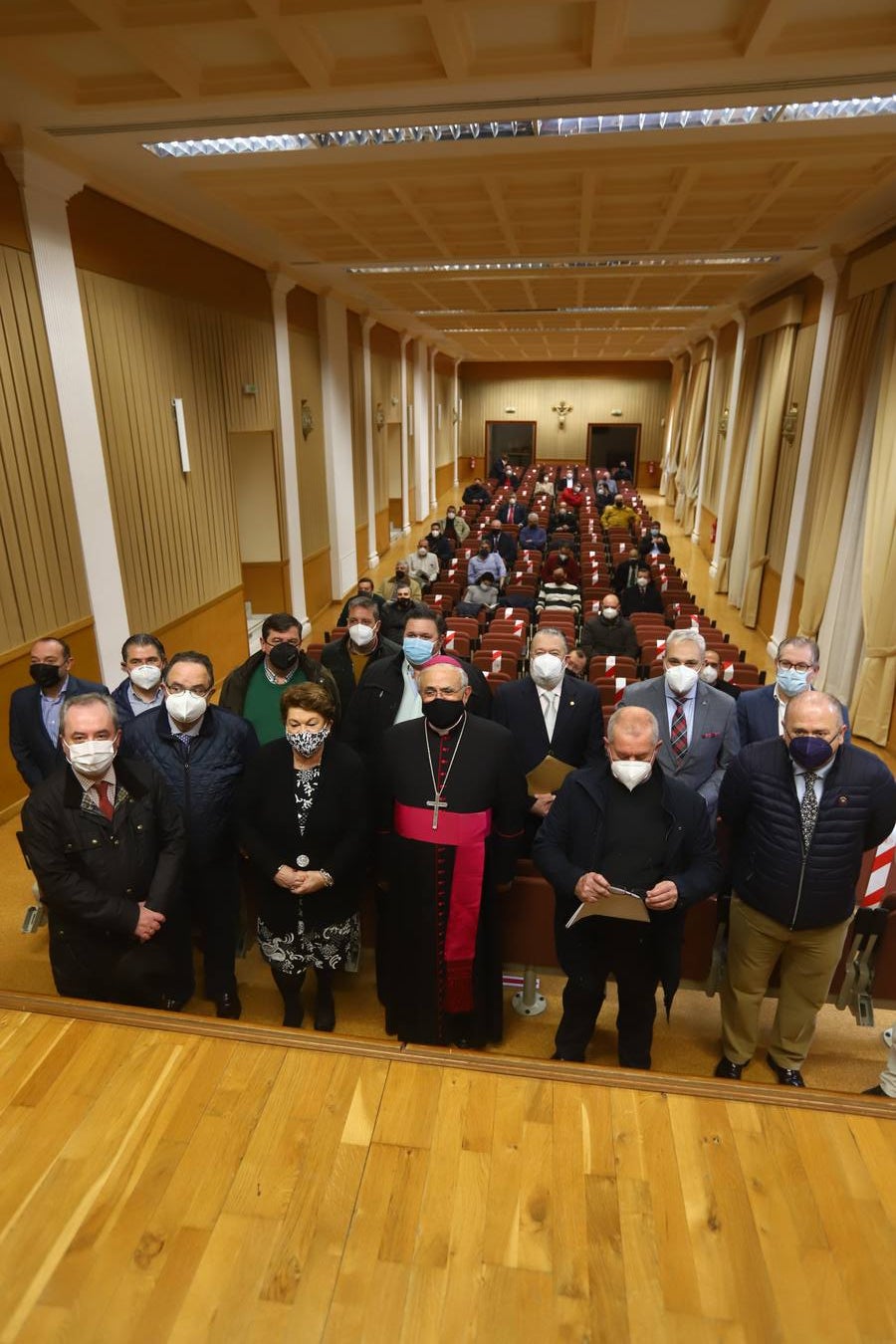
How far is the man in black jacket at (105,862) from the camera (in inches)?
102

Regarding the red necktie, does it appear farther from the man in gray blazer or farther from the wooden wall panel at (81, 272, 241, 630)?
the wooden wall panel at (81, 272, 241, 630)

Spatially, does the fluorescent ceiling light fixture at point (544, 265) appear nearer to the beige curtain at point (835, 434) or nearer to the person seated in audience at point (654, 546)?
the beige curtain at point (835, 434)

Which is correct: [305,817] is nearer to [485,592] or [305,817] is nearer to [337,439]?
[485,592]

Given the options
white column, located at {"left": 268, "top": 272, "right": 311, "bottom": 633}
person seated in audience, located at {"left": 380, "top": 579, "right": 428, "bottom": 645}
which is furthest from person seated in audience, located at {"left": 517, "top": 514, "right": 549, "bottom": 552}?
person seated in audience, located at {"left": 380, "top": 579, "right": 428, "bottom": 645}

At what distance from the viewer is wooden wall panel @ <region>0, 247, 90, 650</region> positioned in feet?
17.0

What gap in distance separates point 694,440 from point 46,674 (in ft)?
58.0

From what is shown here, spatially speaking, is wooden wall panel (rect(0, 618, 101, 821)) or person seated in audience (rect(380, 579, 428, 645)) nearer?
wooden wall panel (rect(0, 618, 101, 821))

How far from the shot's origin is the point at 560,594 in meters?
9.26

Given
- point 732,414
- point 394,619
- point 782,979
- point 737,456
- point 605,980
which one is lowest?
point 782,979

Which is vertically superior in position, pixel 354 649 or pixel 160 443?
pixel 160 443

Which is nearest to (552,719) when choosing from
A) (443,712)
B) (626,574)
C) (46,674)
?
(443,712)

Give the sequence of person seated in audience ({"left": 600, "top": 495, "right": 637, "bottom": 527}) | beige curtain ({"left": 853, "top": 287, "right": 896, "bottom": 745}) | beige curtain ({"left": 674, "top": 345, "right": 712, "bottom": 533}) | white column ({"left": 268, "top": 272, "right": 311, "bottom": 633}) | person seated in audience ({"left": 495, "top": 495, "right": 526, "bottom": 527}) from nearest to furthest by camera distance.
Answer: beige curtain ({"left": 853, "top": 287, "right": 896, "bottom": 745}), white column ({"left": 268, "top": 272, "right": 311, "bottom": 633}), person seated in audience ({"left": 600, "top": 495, "right": 637, "bottom": 527}), person seated in audience ({"left": 495, "top": 495, "right": 526, "bottom": 527}), beige curtain ({"left": 674, "top": 345, "right": 712, "bottom": 533})

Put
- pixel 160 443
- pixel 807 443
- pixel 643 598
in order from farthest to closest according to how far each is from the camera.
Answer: pixel 807 443, pixel 643 598, pixel 160 443

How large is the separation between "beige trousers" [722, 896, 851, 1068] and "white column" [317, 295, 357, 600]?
1044 cm
